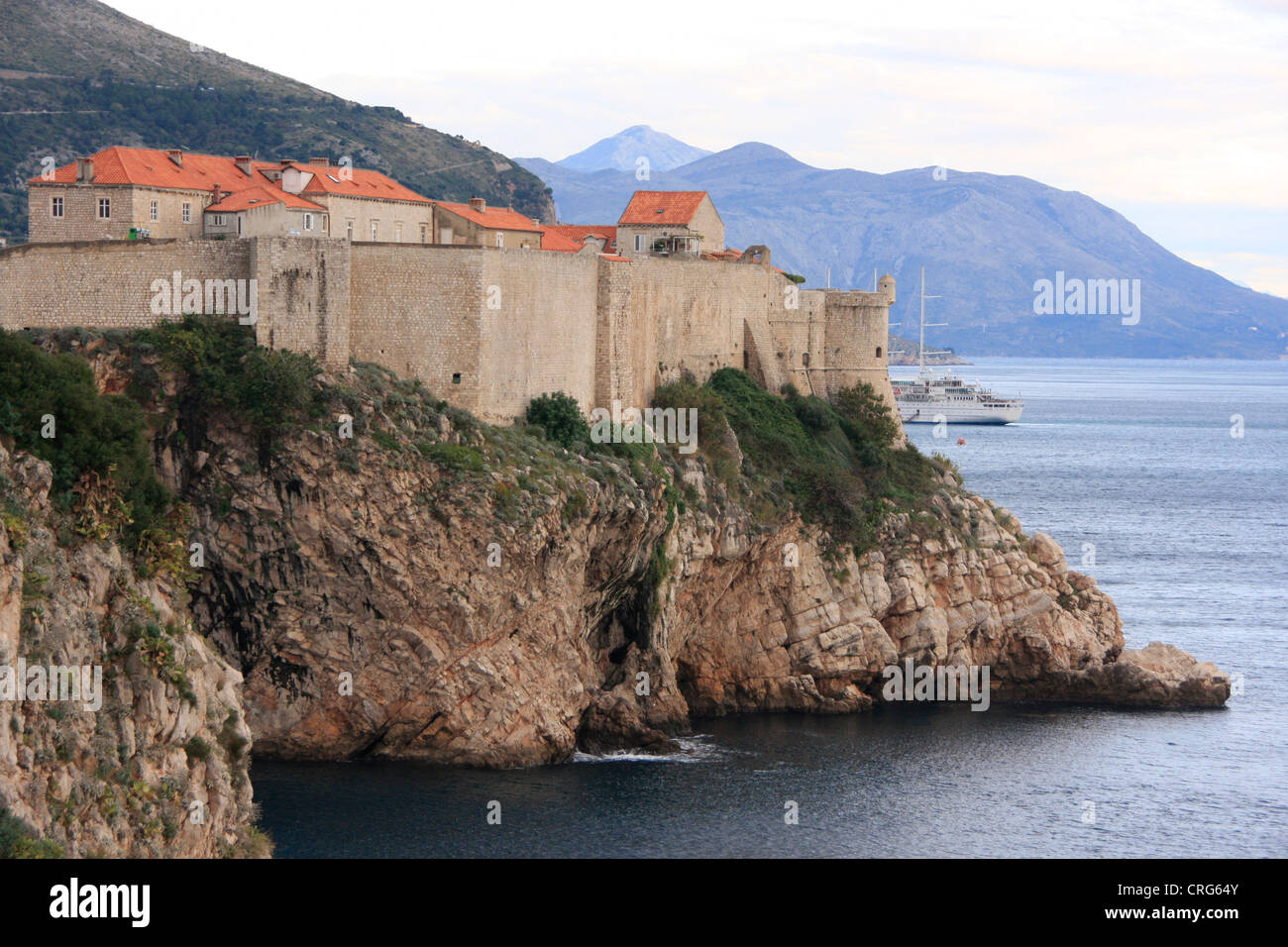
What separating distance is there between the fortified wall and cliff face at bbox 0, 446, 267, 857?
9.51 metres

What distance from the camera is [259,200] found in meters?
48.0

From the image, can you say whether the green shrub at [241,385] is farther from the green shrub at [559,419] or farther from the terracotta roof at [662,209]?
the terracotta roof at [662,209]

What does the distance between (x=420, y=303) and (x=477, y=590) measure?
7.67 meters

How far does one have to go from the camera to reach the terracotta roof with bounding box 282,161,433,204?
51000mm

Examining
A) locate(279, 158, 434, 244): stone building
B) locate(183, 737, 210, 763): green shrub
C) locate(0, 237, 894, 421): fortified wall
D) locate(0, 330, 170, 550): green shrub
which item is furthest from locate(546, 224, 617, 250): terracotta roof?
locate(183, 737, 210, 763): green shrub

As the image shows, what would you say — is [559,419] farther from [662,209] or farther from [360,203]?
[662,209]

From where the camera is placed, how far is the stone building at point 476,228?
55469 mm

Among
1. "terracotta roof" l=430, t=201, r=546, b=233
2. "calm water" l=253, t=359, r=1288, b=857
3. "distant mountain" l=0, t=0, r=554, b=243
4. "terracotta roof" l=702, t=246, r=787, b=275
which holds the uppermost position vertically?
"distant mountain" l=0, t=0, r=554, b=243

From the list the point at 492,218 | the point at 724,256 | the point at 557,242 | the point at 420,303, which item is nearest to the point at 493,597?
the point at 420,303

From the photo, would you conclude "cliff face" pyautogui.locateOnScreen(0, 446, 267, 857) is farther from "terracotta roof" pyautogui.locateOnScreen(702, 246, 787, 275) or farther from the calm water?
"terracotta roof" pyautogui.locateOnScreen(702, 246, 787, 275)

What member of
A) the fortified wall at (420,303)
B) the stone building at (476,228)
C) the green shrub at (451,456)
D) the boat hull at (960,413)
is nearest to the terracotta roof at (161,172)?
the fortified wall at (420,303)

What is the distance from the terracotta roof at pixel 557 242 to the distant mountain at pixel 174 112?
3973 centimetres

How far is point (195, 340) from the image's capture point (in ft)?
143
